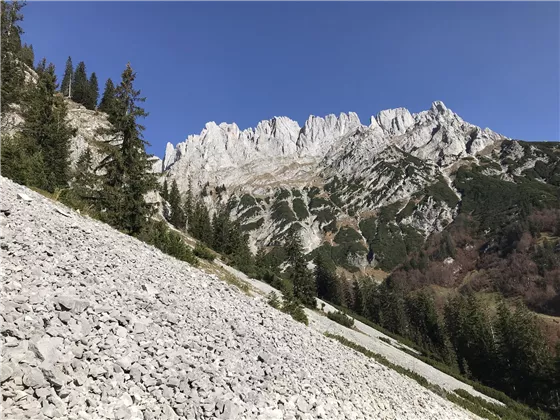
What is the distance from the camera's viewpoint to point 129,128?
30828 mm

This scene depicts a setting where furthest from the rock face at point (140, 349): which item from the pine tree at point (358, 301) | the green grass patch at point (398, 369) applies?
the pine tree at point (358, 301)

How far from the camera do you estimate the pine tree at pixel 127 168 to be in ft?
94.0

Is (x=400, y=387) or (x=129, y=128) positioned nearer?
(x=400, y=387)

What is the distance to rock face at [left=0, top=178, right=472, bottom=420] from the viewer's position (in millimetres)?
6672

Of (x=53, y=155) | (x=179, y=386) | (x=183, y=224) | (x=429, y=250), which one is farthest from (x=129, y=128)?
(x=429, y=250)

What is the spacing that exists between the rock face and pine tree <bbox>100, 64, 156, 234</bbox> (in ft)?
44.9

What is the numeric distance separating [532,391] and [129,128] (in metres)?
68.4

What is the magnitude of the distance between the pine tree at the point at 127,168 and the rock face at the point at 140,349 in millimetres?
13691

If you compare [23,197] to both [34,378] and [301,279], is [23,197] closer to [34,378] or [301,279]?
[34,378]

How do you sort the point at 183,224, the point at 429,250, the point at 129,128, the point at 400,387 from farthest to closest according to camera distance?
1. the point at 429,250
2. the point at 183,224
3. the point at 129,128
4. the point at 400,387

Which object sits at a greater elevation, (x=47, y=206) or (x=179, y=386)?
(x=47, y=206)

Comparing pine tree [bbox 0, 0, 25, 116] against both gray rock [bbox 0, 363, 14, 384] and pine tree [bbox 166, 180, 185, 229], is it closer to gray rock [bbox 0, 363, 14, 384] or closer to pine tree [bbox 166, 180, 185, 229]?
gray rock [bbox 0, 363, 14, 384]

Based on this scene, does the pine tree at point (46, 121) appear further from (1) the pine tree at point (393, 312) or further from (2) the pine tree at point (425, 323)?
(1) the pine tree at point (393, 312)

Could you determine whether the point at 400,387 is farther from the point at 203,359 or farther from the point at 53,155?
the point at 53,155
